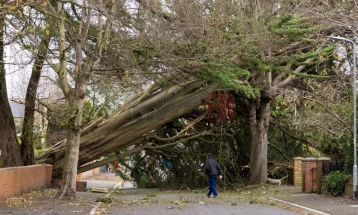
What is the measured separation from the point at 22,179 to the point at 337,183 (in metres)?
10.8

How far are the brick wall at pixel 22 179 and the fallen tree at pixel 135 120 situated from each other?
9.23ft

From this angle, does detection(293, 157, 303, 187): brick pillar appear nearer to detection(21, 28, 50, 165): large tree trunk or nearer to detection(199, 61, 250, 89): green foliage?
detection(199, 61, 250, 89): green foliage

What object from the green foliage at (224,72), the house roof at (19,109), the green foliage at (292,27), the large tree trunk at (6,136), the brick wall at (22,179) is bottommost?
the brick wall at (22,179)

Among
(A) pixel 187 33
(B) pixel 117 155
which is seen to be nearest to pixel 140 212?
(A) pixel 187 33

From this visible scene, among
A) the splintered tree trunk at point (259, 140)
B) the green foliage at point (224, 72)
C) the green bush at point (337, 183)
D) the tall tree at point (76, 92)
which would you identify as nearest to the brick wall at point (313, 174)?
the green bush at point (337, 183)

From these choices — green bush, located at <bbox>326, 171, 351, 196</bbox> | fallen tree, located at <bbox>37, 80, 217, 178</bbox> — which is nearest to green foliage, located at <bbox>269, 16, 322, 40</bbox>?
fallen tree, located at <bbox>37, 80, 217, 178</bbox>

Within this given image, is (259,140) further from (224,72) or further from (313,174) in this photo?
(224,72)

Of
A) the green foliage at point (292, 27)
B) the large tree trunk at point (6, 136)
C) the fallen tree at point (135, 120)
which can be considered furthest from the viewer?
the fallen tree at point (135, 120)

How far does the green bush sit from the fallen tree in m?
7.43

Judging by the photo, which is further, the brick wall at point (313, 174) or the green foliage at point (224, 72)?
the brick wall at point (313, 174)

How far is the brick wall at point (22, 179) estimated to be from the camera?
14.1m

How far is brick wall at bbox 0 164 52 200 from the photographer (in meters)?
14.1

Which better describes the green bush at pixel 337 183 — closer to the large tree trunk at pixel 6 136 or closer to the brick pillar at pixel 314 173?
the brick pillar at pixel 314 173

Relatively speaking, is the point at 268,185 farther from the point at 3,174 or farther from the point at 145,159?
the point at 3,174
